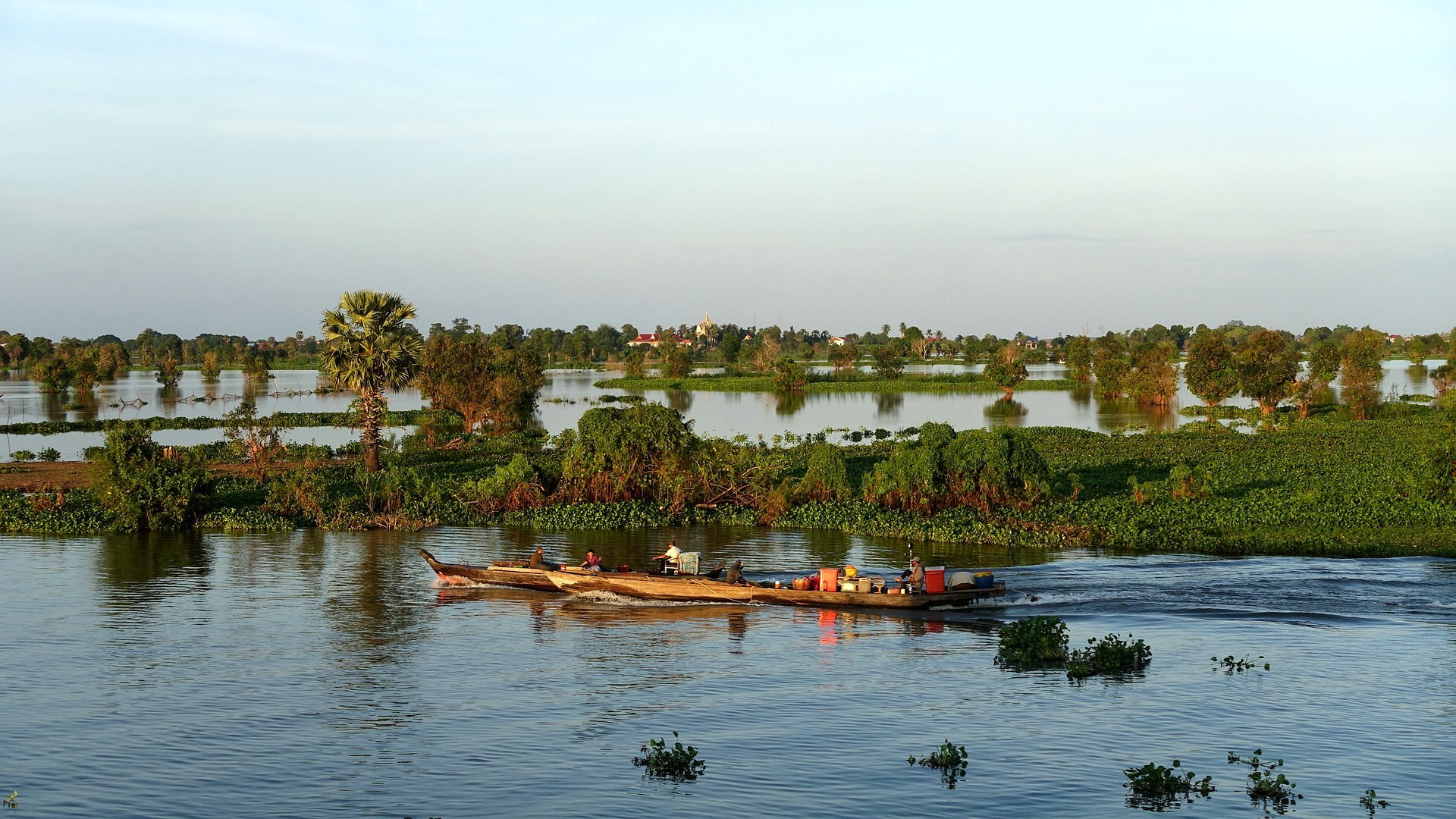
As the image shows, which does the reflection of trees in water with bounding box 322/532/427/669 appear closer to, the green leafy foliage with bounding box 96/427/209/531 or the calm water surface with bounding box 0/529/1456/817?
the calm water surface with bounding box 0/529/1456/817

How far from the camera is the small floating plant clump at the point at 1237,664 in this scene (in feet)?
72.8

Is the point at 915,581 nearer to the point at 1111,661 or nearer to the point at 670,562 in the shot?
the point at 670,562

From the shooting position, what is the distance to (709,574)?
97.9ft

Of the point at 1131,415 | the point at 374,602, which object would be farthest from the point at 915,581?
the point at 1131,415

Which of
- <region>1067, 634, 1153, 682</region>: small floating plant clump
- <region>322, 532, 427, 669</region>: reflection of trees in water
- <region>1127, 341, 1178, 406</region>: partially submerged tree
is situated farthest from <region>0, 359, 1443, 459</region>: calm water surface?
<region>1067, 634, 1153, 682</region>: small floating plant clump

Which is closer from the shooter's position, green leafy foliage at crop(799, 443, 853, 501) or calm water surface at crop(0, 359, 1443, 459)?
green leafy foliage at crop(799, 443, 853, 501)

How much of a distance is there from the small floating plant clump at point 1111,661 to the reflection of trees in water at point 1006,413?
2256 inches

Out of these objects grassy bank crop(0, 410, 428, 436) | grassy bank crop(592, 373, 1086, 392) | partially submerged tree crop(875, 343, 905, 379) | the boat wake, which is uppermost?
partially submerged tree crop(875, 343, 905, 379)

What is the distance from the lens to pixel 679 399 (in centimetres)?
12194

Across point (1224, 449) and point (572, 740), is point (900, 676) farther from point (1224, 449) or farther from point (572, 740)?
point (1224, 449)

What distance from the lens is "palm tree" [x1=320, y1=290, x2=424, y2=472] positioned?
1826 inches

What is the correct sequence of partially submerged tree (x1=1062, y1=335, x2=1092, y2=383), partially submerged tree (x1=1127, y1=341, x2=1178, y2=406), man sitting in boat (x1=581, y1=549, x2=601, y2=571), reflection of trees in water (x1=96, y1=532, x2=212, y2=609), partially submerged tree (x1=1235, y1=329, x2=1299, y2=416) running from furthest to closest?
partially submerged tree (x1=1062, y1=335, x2=1092, y2=383) < partially submerged tree (x1=1127, y1=341, x2=1178, y2=406) < partially submerged tree (x1=1235, y1=329, x2=1299, y2=416) < reflection of trees in water (x1=96, y1=532, x2=212, y2=609) < man sitting in boat (x1=581, y1=549, x2=601, y2=571)

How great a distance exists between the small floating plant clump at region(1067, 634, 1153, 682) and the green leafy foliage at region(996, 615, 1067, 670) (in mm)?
390

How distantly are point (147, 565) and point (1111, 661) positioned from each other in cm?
2586
